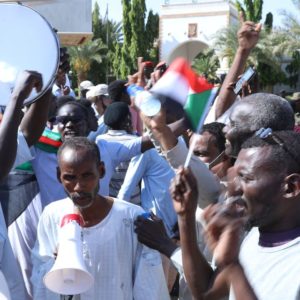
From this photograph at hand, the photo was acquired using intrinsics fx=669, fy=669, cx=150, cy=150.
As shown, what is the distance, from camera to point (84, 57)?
39.1m

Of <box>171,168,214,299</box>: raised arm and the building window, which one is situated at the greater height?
<box>171,168,214,299</box>: raised arm

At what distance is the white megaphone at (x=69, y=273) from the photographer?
2.75 metres

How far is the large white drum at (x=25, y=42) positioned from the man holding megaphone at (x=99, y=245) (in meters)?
0.49

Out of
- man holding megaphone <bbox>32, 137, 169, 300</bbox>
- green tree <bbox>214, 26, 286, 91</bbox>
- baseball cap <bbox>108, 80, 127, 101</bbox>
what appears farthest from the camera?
green tree <bbox>214, 26, 286, 91</bbox>

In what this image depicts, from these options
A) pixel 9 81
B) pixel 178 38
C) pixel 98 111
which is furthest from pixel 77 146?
pixel 178 38

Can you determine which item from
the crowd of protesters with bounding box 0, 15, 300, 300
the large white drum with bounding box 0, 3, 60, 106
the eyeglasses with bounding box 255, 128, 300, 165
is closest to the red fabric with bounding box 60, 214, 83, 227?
the crowd of protesters with bounding box 0, 15, 300, 300

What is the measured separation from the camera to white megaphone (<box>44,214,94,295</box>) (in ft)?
9.02

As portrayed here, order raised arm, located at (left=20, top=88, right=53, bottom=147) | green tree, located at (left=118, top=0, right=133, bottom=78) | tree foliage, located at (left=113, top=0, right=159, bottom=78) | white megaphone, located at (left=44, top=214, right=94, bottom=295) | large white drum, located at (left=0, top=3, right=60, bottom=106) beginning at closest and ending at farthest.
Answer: white megaphone, located at (left=44, top=214, right=94, bottom=295) < large white drum, located at (left=0, top=3, right=60, bottom=106) < raised arm, located at (left=20, top=88, right=53, bottom=147) < green tree, located at (left=118, top=0, right=133, bottom=78) < tree foliage, located at (left=113, top=0, right=159, bottom=78)

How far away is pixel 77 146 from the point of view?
329cm

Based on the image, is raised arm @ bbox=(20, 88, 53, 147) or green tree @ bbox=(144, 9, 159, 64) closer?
raised arm @ bbox=(20, 88, 53, 147)

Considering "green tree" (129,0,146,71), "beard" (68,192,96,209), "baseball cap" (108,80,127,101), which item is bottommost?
"green tree" (129,0,146,71)

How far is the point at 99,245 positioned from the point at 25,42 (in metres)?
1.08

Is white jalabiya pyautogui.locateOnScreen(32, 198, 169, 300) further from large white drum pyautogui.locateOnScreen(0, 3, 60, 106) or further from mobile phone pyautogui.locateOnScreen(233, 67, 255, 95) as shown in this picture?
mobile phone pyautogui.locateOnScreen(233, 67, 255, 95)

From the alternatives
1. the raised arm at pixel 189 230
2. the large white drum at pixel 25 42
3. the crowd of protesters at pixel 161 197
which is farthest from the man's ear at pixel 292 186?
the large white drum at pixel 25 42
